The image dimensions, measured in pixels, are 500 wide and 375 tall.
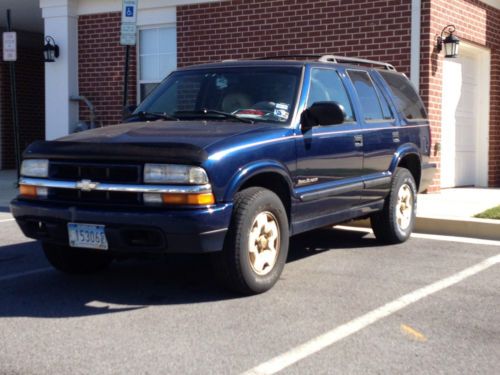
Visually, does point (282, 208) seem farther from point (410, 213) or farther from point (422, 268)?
point (410, 213)

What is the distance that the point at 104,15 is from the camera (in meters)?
13.9

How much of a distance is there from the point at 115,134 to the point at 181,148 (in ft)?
2.84

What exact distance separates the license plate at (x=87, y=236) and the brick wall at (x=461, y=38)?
7057mm

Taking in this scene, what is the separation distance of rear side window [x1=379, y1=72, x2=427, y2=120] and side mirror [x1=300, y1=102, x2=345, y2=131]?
79.7 inches

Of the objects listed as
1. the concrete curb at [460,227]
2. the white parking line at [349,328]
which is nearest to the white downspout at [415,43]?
the concrete curb at [460,227]

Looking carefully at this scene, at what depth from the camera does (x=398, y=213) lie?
7.57 m

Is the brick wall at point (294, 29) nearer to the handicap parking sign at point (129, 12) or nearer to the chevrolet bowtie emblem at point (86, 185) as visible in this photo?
the handicap parking sign at point (129, 12)

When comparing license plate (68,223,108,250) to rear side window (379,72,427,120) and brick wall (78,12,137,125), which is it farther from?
brick wall (78,12,137,125)

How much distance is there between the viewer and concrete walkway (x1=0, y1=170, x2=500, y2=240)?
834 centimetres

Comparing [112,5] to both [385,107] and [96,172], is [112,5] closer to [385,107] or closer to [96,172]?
[385,107]

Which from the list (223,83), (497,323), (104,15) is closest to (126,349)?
(497,323)

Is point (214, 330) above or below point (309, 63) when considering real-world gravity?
below

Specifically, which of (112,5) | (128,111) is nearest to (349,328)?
(128,111)

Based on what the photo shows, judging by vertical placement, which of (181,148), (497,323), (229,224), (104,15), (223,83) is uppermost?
(104,15)
